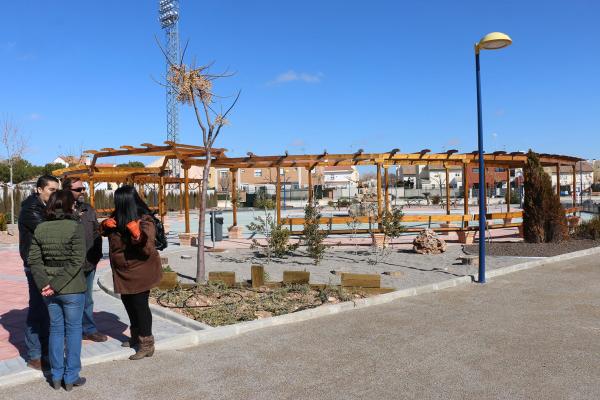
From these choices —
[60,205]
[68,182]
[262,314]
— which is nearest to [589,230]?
[262,314]

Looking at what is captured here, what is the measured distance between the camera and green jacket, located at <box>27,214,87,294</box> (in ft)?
13.8

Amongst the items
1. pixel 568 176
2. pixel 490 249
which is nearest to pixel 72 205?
pixel 490 249

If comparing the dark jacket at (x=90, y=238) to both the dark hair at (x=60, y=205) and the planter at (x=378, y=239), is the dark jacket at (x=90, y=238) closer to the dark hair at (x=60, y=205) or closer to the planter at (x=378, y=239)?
the dark hair at (x=60, y=205)

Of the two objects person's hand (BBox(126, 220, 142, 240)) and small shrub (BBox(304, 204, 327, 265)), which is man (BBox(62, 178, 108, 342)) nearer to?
person's hand (BBox(126, 220, 142, 240))

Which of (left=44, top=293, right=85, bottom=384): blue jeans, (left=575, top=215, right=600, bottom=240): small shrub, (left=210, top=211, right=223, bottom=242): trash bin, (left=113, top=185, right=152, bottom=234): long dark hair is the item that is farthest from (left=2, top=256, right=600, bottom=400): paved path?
(left=575, top=215, right=600, bottom=240): small shrub

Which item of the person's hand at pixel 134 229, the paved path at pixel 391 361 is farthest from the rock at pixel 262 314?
the person's hand at pixel 134 229

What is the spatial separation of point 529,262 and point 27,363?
975 cm

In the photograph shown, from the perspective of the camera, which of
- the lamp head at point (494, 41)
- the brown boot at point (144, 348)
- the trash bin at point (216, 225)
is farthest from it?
the trash bin at point (216, 225)

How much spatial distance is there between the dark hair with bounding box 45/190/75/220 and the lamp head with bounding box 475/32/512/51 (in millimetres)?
7265

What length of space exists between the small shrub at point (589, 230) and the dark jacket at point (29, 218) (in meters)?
15.2

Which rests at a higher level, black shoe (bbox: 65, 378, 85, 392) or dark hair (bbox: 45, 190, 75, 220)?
dark hair (bbox: 45, 190, 75, 220)

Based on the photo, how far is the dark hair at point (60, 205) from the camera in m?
4.29

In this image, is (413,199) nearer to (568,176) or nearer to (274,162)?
(274,162)

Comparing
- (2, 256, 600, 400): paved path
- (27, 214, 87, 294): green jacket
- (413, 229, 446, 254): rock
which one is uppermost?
(27, 214, 87, 294): green jacket
